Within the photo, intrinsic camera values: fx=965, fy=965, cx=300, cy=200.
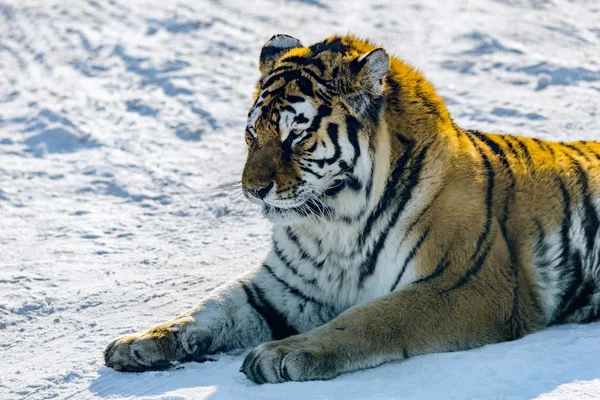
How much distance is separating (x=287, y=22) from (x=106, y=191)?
11.3 ft

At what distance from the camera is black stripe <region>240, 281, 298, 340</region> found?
3.57 m

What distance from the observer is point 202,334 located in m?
3.37

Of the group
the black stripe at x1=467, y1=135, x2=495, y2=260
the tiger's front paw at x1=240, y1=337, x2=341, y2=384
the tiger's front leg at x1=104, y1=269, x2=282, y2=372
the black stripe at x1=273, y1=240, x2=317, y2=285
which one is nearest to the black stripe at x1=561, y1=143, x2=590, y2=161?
the black stripe at x1=467, y1=135, x2=495, y2=260

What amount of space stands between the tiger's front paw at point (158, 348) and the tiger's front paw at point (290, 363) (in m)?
0.33

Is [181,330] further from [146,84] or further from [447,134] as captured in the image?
[146,84]

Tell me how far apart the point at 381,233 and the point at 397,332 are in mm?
412

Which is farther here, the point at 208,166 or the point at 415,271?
the point at 208,166

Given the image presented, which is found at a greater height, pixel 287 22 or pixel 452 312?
pixel 287 22

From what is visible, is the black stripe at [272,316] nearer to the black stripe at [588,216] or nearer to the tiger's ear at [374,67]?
the tiger's ear at [374,67]

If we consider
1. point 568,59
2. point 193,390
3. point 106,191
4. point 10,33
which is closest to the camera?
point 193,390

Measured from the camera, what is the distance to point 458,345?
3166 millimetres

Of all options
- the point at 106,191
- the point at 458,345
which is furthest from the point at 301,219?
the point at 106,191

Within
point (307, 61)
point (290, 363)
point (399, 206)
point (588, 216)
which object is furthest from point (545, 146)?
point (290, 363)

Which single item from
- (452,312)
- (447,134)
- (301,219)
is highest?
(447,134)
